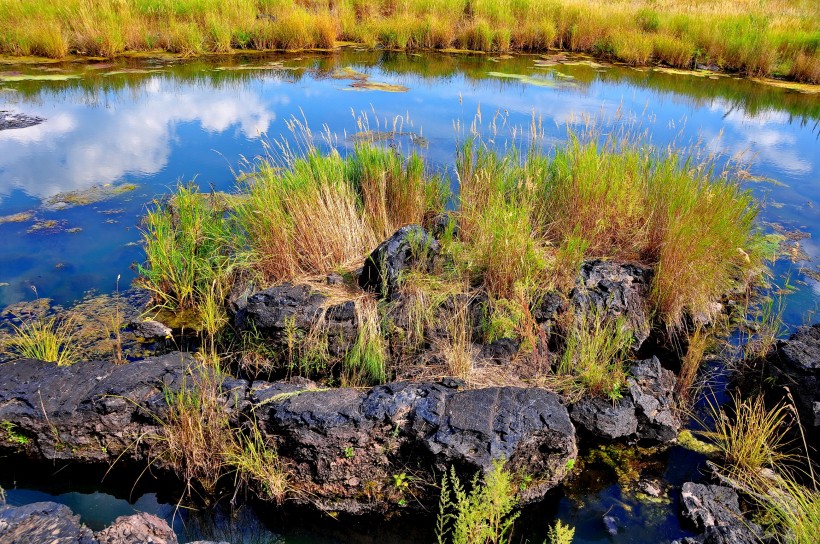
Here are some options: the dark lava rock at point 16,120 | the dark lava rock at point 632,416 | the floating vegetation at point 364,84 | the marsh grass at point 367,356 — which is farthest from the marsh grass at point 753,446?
the dark lava rock at point 16,120

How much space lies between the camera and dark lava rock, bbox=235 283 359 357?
160 inches

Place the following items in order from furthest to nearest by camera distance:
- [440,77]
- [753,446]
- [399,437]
Answer: 1. [440,77]
2. [753,446]
3. [399,437]

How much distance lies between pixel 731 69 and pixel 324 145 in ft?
35.7

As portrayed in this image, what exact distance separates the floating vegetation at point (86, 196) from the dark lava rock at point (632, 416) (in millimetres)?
5903

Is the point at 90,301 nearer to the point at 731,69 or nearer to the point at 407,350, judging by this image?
the point at 407,350

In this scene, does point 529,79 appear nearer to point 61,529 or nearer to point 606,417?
point 606,417

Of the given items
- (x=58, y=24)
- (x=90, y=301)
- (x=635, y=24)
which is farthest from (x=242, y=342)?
(x=635, y=24)

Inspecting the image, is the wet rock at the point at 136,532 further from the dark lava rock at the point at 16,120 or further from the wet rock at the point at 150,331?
the dark lava rock at the point at 16,120

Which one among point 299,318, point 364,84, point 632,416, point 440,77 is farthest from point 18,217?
point 440,77

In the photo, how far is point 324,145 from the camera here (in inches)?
307

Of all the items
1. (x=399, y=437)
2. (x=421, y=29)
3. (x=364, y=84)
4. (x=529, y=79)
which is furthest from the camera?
(x=421, y=29)

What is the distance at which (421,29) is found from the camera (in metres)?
14.8

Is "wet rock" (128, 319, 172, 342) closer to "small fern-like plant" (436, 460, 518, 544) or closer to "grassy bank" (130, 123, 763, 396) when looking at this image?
"grassy bank" (130, 123, 763, 396)

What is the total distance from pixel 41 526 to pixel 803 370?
14.4 ft
